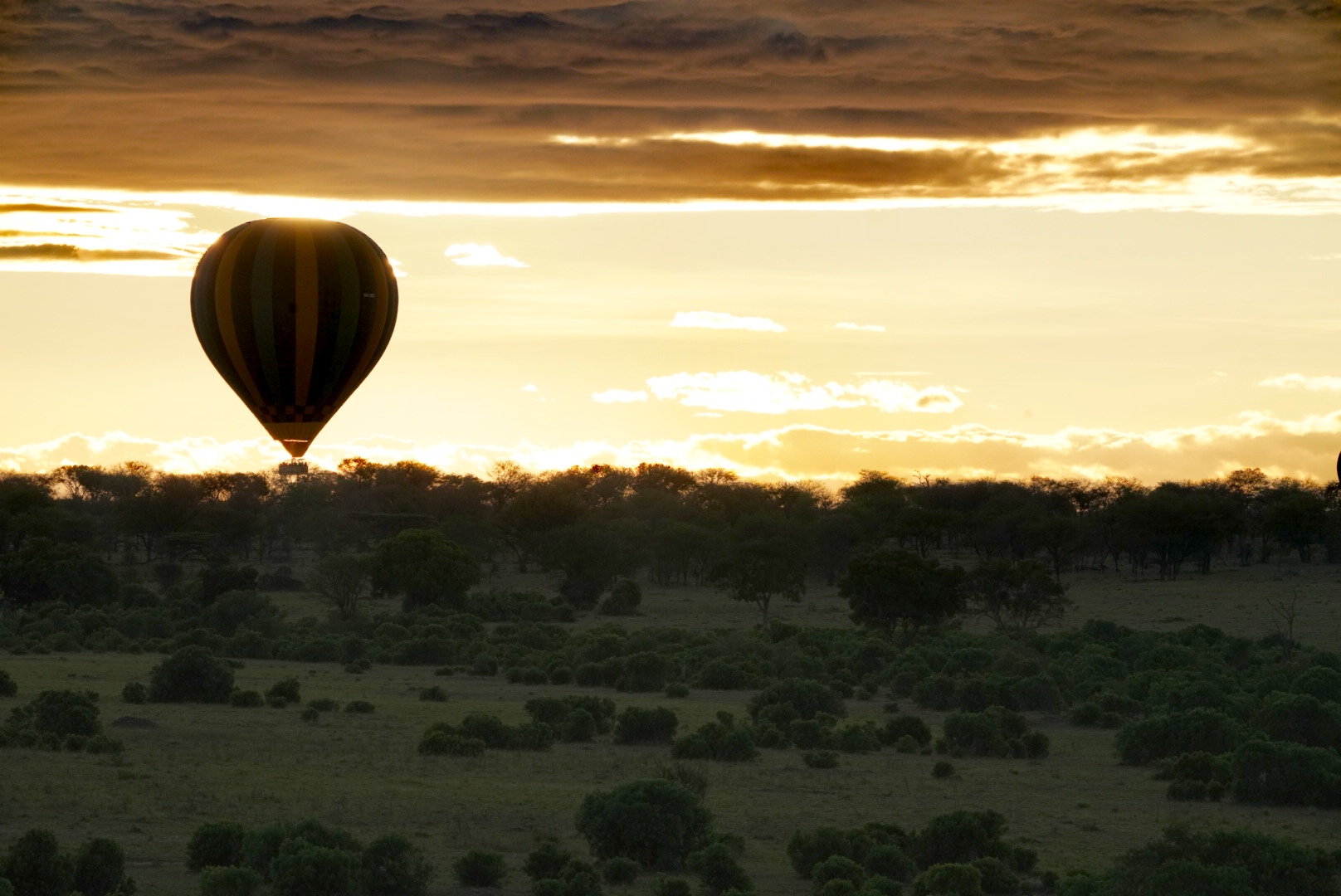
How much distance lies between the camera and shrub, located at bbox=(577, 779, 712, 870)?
28500 mm

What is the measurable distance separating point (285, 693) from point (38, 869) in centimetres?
2302

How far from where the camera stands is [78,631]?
64938 millimetres

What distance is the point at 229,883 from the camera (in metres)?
25.1

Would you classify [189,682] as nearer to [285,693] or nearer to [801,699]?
[285,693]

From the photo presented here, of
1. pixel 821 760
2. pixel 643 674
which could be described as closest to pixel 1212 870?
pixel 821 760

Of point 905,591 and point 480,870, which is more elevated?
point 905,591

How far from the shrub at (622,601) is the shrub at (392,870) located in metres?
54.8

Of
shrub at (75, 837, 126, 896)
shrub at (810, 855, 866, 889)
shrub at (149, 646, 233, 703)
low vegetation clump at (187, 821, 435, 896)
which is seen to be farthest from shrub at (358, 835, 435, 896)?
shrub at (149, 646, 233, 703)

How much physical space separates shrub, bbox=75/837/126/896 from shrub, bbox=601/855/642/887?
25.5 ft

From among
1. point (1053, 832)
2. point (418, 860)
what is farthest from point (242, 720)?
point (1053, 832)

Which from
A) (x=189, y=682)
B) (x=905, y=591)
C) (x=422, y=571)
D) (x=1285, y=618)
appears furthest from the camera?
(x=422, y=571)

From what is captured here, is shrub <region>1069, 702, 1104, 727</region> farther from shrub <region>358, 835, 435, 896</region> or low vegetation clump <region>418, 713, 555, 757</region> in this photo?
shrub <region>358, 835, 435, 896</region>

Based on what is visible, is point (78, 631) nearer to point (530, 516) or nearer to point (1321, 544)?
point (530, 516)

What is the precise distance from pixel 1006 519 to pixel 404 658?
4399 centimetres
